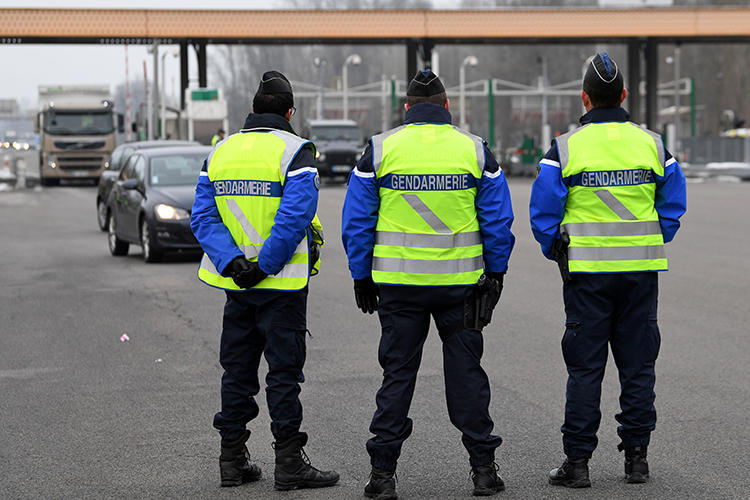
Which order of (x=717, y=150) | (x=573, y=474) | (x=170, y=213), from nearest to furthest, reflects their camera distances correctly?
(x=573, y=474) < (x=170, y=213) < (x=717, y=150)

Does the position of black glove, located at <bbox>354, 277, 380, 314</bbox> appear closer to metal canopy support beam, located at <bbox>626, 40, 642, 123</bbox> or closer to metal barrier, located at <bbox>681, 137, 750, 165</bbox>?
metal canopy support beam, located at <bbox>626, 40, 642, 123</bbox>

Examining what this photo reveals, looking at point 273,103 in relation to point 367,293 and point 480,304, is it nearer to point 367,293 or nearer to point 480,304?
point 367,293

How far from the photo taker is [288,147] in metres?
5.72

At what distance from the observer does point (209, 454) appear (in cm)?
632

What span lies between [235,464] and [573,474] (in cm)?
148

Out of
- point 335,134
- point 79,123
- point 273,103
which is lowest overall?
point 335,134

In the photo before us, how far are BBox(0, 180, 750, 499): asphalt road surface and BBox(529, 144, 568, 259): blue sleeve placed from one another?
1.10 metres

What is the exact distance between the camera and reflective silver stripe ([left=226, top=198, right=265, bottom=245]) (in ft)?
18.9

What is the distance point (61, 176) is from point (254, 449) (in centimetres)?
4030

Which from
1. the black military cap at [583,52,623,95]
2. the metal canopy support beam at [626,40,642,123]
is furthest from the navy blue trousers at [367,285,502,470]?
the metal canopy support beam at [626,40,642,123]

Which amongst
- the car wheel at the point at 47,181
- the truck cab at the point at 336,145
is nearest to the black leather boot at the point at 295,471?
the truck cab at the point at 336,145

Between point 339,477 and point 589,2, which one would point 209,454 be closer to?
point 339,477

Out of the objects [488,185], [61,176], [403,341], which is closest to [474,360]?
[403,341]

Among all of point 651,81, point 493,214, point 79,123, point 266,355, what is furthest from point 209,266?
point 651,81
